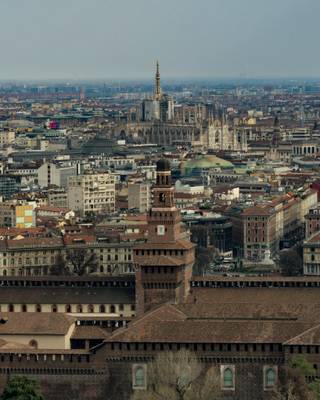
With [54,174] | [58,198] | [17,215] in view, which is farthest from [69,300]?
[54,174]

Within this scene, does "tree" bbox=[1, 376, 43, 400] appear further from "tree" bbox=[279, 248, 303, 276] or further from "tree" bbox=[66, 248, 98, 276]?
"tree" bbox=[279, 248, 303, 276]

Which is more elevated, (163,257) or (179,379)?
(163,257)

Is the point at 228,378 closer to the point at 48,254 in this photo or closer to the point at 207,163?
the point at 48,254

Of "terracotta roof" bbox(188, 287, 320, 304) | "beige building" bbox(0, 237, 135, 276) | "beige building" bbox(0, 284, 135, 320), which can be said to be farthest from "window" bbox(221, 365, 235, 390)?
"beige building" bbox(0, 237, 135, 276)

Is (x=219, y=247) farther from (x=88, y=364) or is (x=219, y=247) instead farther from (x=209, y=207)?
(x=88, y=364)

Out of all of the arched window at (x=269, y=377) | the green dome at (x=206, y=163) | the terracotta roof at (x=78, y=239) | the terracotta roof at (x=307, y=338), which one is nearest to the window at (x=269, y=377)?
the arched window at (x=269, y=377)
